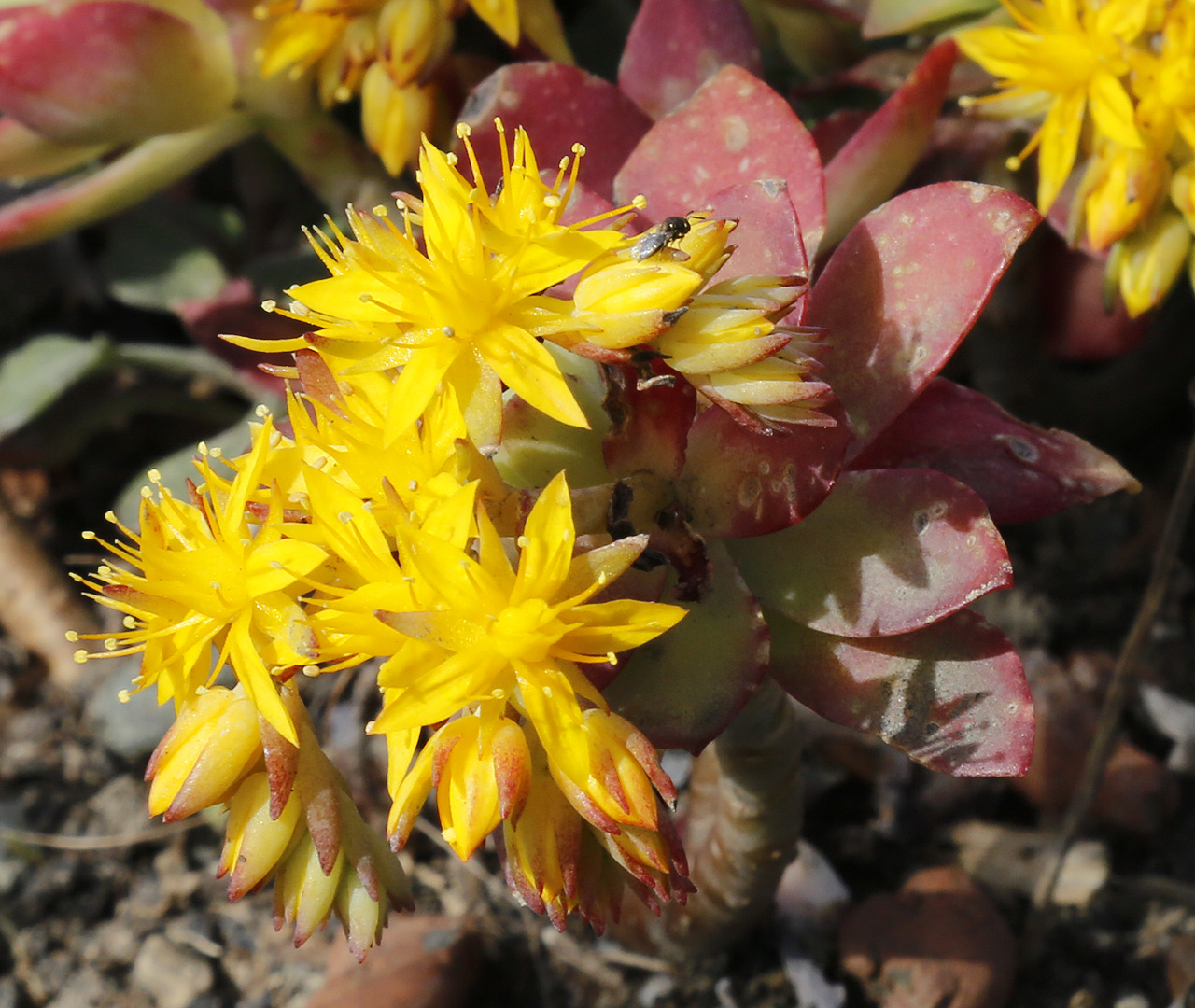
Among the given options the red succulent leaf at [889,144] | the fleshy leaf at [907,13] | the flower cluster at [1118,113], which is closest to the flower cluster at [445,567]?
the red succulent leaf at [889,144]

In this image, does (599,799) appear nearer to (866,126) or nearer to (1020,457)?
(1020,457)

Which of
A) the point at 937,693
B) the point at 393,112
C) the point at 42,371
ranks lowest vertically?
the point at 937,693

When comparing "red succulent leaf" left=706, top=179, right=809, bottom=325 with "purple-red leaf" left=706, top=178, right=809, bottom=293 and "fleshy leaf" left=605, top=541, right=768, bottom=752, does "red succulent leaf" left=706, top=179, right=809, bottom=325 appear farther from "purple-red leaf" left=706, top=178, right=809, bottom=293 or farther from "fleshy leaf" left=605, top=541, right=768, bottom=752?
"fleshy leaf" left=605, top=541, right=768, bottom=752

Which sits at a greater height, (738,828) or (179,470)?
(179,470)

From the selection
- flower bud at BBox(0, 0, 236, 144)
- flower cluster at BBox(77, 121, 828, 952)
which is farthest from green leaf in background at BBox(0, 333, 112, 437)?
flower cluster at BBox(77, 121, 828, 952)

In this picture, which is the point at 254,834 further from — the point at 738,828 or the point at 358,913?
the point at 738,828

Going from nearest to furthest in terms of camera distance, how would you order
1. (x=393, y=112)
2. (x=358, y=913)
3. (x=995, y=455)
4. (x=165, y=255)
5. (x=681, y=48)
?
(x=358, y=913), (x=995, y=455), (x=681, y=48), (x=393, y=112), (x=165, y=255)

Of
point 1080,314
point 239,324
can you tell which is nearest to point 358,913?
point 239,324

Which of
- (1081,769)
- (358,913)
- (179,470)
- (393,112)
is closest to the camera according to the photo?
(358,913)
